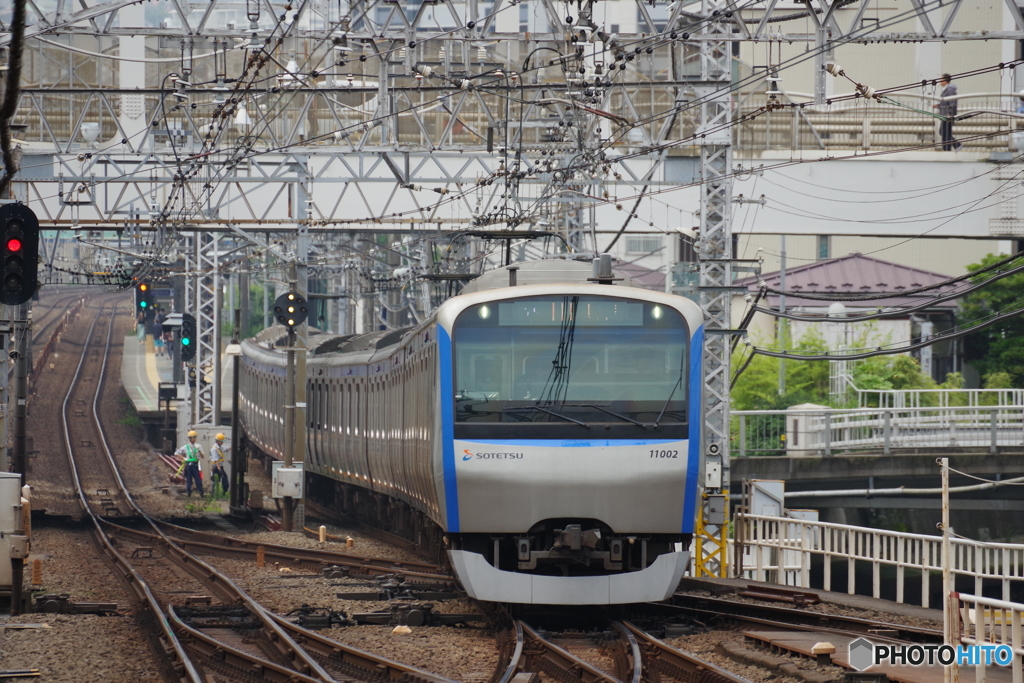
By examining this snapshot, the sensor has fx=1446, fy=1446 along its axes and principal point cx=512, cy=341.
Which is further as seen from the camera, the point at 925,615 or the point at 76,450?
the point at 76,450

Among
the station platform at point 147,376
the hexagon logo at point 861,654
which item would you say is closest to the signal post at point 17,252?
the hexagon logo at point 861,654

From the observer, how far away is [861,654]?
10055 millimetres

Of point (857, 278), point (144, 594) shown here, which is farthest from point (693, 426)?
point (857, 278)

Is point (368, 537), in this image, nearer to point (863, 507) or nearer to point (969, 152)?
point (863, 507)

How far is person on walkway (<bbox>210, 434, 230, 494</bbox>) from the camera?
31328 mm

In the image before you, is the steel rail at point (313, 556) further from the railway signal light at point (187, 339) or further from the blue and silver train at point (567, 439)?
the railway signal light at point (187, 339)

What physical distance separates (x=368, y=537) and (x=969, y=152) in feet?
66.8

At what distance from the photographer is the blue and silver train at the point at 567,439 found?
496 inches

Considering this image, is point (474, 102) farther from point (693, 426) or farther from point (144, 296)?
point (693, 426)

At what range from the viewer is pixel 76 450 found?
135 feet

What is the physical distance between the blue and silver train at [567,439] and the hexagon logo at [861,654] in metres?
2.79

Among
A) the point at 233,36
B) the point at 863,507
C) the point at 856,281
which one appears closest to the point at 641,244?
the point at 856,281

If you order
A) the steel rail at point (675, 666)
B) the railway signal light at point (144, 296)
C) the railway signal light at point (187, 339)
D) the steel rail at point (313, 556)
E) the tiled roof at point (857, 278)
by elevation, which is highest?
the tiled roof at point (857, 278)

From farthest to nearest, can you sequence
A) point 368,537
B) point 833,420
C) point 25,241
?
point 833,420 < point 368,537 < point 25,241
